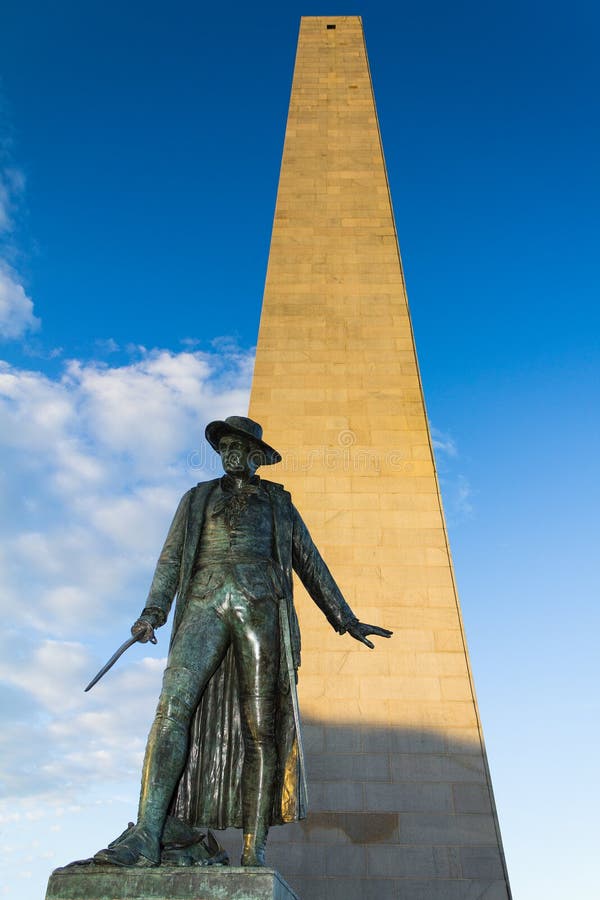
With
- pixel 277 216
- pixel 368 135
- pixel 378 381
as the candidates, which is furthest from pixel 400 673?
pixel 368 135

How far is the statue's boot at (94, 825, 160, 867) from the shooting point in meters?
3.32

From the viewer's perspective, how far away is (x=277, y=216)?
13.1 metres

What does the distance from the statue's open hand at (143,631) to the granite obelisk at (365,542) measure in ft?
15.7

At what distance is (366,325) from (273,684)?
837 centimetres

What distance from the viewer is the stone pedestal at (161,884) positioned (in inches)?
127

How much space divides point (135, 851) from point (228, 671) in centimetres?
111

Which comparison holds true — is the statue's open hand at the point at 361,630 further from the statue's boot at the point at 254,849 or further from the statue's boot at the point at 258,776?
the statue's boot at the point at 254,849

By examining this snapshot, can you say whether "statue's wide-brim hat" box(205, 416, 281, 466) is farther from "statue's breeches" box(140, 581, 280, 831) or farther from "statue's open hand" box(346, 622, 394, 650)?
"statue's open hand" box(346, 622, 394, 650)

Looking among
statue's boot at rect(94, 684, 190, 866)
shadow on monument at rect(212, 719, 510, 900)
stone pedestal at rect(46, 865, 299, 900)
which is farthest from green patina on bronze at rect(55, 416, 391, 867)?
shadow on monument at rect(212, 719, 510, 900)

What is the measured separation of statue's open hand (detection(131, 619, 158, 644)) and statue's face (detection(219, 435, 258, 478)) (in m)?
1.12

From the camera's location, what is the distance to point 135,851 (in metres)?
3.48

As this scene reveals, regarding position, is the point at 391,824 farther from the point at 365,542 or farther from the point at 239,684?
the point at 239,684

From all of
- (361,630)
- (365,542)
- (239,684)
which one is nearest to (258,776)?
(239,684)

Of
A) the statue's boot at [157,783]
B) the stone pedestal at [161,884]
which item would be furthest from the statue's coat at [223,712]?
the stone pedestal at [161,884]
